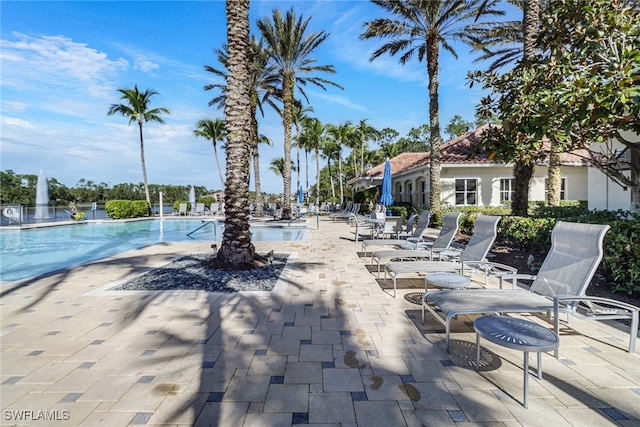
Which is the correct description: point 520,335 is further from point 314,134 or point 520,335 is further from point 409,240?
point 314,134

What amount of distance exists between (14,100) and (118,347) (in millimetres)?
15564

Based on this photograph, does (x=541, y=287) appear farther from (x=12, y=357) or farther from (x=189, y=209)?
(x=189, y=209)

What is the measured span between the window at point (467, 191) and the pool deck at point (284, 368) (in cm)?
1530

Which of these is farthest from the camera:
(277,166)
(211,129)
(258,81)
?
(277,166)

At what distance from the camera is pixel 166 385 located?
9.12 ft

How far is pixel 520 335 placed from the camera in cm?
251

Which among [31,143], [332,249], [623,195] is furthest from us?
[31,143]

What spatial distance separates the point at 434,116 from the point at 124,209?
74.8 feet

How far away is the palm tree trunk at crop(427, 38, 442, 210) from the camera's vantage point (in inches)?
603

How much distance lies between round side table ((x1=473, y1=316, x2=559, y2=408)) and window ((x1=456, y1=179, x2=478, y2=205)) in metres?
17.0

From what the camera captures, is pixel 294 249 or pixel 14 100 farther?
pixel 14 100

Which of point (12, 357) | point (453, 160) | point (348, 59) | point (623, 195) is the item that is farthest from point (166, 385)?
point (348, 59)

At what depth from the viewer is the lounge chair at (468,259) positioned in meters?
5.16

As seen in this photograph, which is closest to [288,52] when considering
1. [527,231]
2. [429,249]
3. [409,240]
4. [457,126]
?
[409,240]
